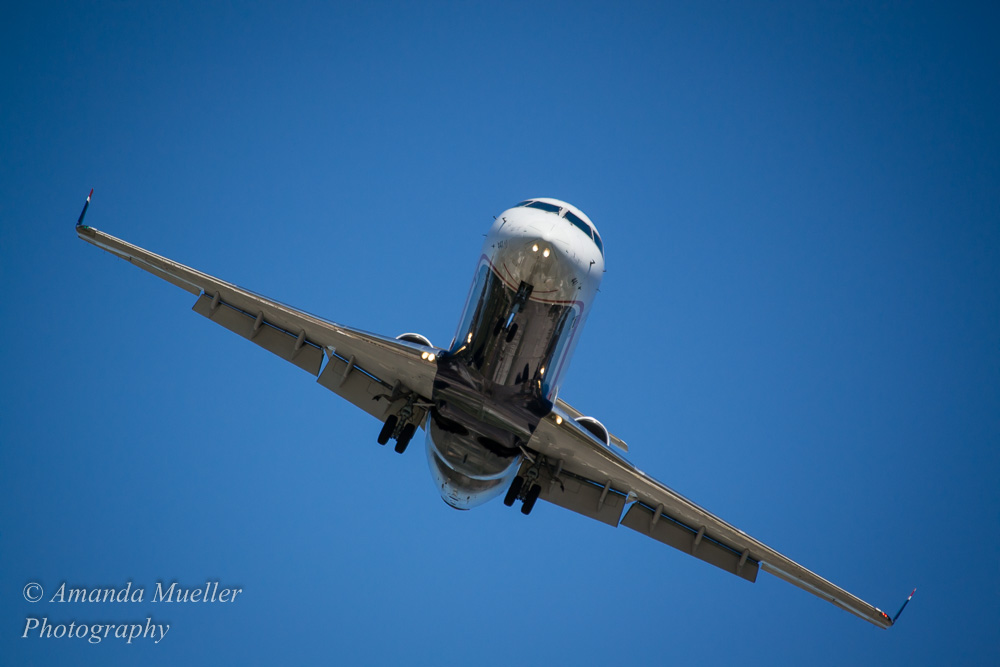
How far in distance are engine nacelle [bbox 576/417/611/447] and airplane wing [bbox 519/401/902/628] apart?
195 millimetres

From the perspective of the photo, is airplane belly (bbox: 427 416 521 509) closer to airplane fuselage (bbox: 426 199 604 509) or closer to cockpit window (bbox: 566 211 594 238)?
airplane fuselage (bbox: 426 199 604 509)

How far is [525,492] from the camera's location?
19.9 metres

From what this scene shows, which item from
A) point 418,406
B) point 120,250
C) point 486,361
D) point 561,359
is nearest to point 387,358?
point 418,406

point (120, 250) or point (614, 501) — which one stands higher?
point (120, 250)

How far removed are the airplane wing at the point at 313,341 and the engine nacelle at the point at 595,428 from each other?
3.66m

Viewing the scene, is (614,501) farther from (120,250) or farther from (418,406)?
(120,250)

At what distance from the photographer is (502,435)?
722 inches

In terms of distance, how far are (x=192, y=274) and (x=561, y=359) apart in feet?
31.0

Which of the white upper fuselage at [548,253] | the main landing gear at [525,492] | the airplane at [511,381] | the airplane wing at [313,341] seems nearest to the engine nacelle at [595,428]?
the airplane at [511,381]

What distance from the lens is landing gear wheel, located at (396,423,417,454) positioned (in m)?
19.4

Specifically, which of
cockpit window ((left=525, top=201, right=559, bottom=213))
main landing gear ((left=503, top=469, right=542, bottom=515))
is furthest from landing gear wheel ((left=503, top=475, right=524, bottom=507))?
cockpit window ((left=525, top=201, right=559, bottom=213))

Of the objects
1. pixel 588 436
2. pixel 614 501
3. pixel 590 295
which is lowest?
pixel 614 501

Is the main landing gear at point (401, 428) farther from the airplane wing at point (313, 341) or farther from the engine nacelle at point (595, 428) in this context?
the engine nacelle at point (595, 428)

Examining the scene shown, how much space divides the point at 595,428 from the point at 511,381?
284 cm
